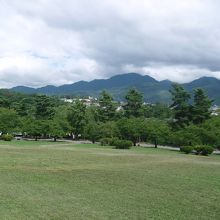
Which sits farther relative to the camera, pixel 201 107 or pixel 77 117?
pixel 77 117

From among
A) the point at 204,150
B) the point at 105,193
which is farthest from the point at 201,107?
the point at 105,193

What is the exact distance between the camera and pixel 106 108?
62969 millimetres

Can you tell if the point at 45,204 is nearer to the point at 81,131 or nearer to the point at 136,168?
the point at 136,168

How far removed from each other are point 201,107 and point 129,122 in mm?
9704

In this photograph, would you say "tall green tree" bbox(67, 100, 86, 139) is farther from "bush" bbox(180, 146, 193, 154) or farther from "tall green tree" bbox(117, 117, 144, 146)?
"bush" bbox(180, 146, 193, 154)

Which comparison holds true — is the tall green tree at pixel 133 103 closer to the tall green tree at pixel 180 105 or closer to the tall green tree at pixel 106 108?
the tall green tree at pixel 106 108

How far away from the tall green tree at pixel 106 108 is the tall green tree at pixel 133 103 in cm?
218

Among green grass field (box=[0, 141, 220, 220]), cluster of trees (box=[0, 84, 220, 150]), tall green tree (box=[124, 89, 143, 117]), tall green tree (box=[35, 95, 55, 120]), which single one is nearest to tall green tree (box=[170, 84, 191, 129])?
cluster of trees (box=[0, 84, 220, 150])

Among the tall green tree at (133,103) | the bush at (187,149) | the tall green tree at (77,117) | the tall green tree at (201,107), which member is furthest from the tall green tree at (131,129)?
the bush at (187,149)

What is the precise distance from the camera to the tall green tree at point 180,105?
53656 mm

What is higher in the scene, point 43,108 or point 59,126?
point 43,108

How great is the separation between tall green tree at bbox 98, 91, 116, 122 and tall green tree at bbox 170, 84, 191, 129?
37.2 ft

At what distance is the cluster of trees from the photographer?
43.8 m

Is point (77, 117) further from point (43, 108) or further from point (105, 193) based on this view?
point (105, 193)
